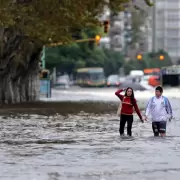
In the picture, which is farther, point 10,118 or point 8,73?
point 8,73

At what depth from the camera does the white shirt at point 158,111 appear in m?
18.7

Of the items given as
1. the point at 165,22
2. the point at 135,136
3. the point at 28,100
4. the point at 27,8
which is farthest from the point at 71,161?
the point at 165,22

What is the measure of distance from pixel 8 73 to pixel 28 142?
86.2 feet

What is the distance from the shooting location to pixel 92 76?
100 metres

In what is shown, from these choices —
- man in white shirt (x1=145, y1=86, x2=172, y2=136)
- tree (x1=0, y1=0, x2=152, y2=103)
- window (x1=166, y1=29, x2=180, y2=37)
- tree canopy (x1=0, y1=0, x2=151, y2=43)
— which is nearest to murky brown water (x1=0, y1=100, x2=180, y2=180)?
man in white shirt (x1=145, y1=86, x2=172, y2=136)

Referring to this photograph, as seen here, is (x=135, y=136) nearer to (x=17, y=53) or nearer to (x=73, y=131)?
(x=73, y=131)

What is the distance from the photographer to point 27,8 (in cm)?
3541

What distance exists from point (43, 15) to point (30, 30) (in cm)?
139

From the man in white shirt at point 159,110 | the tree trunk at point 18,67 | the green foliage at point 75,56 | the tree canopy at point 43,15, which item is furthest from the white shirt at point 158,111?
the green foliage at point 75,56

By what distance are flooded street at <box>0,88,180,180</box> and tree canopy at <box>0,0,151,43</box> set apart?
1146 cm

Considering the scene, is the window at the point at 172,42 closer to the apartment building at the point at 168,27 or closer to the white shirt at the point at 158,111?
the apartment building at the point at 168,27

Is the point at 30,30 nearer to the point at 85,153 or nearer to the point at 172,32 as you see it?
the point at 85,153

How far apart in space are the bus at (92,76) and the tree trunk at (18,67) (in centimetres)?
4826

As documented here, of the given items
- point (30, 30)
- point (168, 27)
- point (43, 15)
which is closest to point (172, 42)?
point (168, 27)
